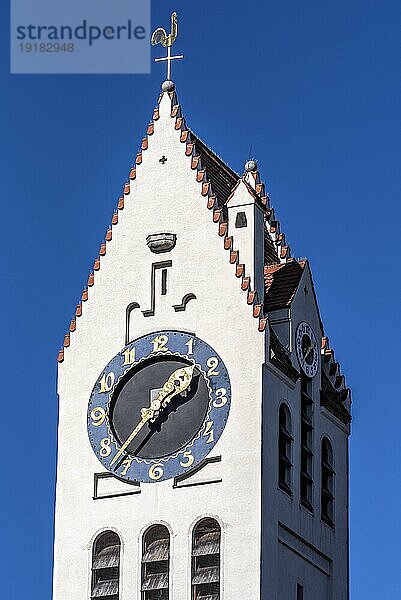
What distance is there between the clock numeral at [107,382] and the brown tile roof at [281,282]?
11.8 ft

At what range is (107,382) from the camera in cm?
5209

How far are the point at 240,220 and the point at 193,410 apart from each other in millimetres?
4398

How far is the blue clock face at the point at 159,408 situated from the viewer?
50.6 m

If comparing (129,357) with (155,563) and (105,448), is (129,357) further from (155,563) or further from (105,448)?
(155,563)

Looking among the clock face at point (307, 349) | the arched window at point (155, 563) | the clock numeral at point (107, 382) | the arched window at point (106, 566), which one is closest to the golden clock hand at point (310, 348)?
the clock face at point (307, 349)

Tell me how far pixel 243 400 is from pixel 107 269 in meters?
5.01

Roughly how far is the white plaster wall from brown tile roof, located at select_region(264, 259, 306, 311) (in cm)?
136

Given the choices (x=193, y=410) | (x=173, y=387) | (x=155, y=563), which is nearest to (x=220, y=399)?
(x=193, y=410)

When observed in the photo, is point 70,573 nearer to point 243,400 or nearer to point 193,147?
point 243,400

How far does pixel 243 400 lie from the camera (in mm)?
50406

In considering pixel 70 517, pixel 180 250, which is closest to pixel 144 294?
pixel 180 250

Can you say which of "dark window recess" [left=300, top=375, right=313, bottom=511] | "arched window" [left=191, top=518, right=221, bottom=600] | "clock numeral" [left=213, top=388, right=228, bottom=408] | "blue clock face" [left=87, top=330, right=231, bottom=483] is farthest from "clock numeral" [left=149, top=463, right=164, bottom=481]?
"dark window recess" [left=300, top=375, right=313, bottom=511]

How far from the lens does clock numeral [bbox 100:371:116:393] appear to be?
52.0m

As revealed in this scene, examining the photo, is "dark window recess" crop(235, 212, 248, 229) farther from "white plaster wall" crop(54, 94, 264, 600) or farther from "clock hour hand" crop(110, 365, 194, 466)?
"clock hour hand" crop(110, 365, 194, 466)
